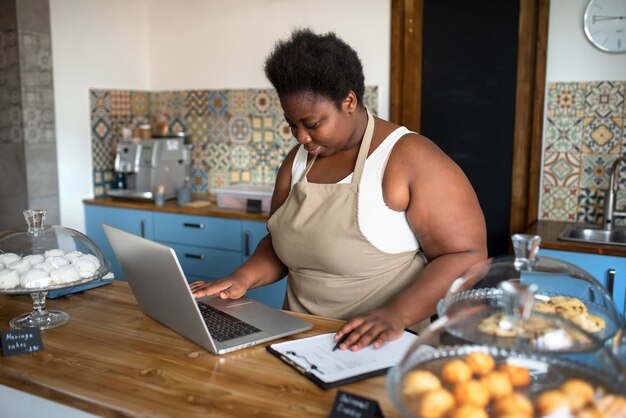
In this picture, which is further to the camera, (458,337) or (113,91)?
(113,91)

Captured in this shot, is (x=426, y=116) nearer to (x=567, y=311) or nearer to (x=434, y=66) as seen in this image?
(x=434, y=66)

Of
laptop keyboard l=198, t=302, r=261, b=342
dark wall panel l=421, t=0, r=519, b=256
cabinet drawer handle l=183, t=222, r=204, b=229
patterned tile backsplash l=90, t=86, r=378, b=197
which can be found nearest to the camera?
laptop keyboard l=198, t=302, r=261, b=342

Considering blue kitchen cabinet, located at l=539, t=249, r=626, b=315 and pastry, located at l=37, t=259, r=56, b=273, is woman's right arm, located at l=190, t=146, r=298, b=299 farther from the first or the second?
blue kitchen cabinet, located at l=539, t=249, r=626, b=315

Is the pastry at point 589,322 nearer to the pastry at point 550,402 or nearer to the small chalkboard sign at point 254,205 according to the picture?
the pastry at point 550,402

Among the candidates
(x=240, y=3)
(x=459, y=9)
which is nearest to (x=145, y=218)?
(x=240, y=3)

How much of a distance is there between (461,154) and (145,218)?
2005 millimetres

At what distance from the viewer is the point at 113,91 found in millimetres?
4422

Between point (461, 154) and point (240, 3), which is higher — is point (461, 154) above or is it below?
below

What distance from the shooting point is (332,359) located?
1396 millimetres

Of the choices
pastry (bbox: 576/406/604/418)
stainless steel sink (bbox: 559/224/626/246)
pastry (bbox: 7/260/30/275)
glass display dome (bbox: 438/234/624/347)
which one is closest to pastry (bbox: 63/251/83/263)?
pastry (bbox: 7/260/30/275)

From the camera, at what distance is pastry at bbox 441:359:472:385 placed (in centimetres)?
102

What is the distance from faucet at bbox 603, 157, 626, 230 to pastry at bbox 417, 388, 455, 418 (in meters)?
2.56

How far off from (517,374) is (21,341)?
1.13 m

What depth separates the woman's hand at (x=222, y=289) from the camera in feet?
5.97
